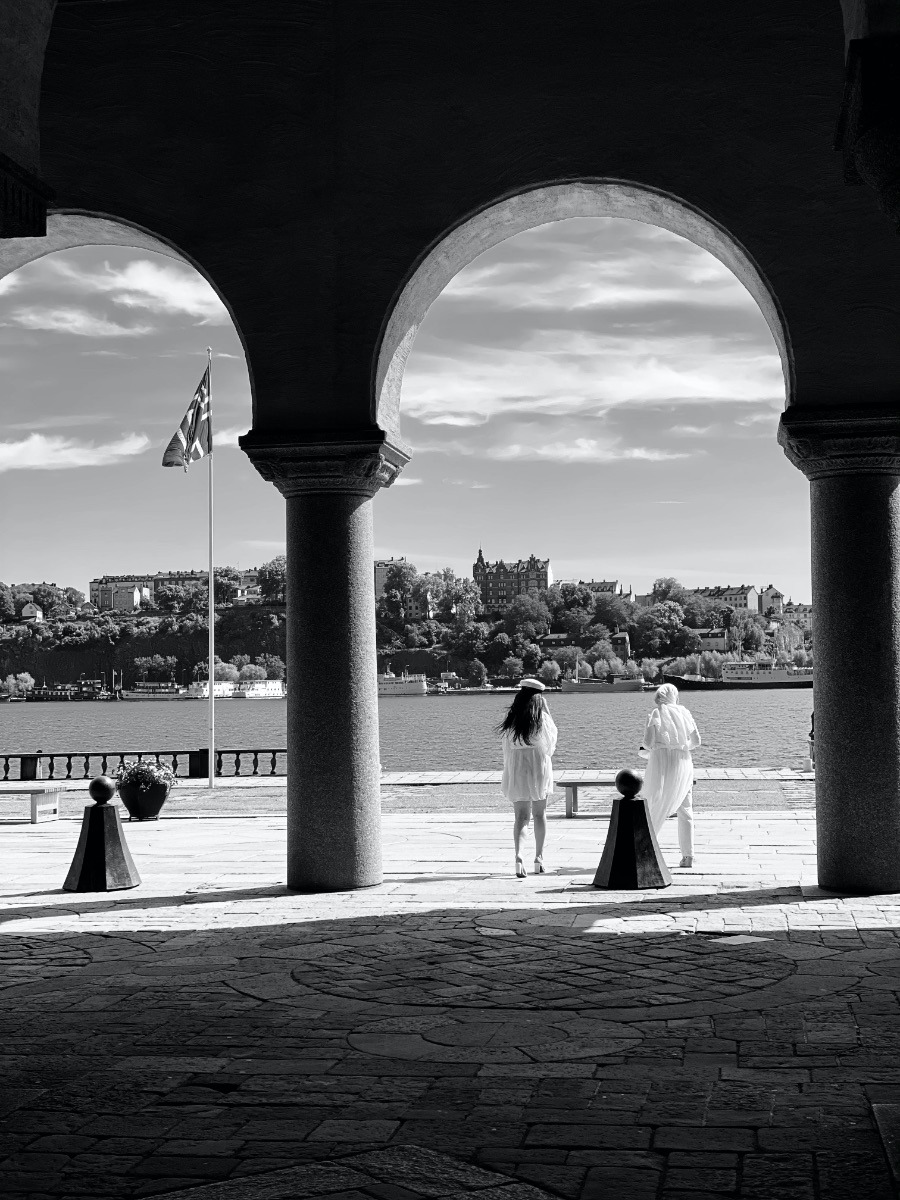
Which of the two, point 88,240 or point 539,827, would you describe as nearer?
point 88,240

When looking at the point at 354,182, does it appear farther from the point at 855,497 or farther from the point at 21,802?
the point at 21,802

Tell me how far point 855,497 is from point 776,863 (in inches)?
122

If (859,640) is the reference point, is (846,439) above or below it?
above

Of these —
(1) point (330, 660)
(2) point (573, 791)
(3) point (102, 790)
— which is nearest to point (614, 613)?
(2) point (573, 791)

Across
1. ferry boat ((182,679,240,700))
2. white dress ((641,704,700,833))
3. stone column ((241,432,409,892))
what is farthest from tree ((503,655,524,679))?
stone column ((241,432,409,892))

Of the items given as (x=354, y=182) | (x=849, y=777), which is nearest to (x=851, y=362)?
(x=849, y=777)

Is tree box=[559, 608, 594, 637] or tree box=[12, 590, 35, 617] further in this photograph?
tree box=[12, 590, 35, 617]

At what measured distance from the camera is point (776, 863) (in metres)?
9.96

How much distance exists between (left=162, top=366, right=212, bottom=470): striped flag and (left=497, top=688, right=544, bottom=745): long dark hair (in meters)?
14.1

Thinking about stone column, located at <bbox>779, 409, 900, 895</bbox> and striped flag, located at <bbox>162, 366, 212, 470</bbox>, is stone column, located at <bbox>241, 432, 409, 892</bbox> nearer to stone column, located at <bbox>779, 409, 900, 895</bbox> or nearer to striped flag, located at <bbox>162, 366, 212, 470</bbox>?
stone column, located at <bbox>779, 409, 900, 895</bbox>

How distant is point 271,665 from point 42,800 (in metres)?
114

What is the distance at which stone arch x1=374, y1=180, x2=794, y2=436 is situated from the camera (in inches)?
336

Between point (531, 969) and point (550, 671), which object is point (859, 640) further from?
point (550, 671)

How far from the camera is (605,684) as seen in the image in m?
129
